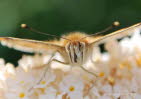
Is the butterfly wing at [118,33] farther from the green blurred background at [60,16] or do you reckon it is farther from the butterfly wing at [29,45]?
the green blurred background at [60,16]

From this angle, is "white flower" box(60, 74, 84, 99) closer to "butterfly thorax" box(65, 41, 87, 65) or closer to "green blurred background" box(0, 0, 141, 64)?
"butterfly thorax" box(65, 41, 87, 65)

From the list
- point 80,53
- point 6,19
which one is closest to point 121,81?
point 80,53

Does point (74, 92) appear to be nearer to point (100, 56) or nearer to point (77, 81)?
point (77, 81)

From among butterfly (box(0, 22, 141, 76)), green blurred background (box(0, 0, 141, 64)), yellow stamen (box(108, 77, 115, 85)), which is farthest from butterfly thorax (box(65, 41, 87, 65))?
green blurred background (box(0, 0, 141, 64))

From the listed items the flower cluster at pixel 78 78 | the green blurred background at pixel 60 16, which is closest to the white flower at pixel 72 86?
the flower cluster at pixel 78 78

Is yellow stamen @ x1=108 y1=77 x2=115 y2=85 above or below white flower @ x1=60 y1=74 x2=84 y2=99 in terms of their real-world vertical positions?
above

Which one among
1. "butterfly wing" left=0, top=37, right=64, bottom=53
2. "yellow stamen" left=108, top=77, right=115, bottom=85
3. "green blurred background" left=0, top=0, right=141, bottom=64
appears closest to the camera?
"butterfly wing" left=0, top=37, right=64, bottom=53

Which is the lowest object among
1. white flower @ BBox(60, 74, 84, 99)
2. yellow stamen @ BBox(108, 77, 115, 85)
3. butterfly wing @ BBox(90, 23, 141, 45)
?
white flower @ BBox(60, 74, 84, 99)
